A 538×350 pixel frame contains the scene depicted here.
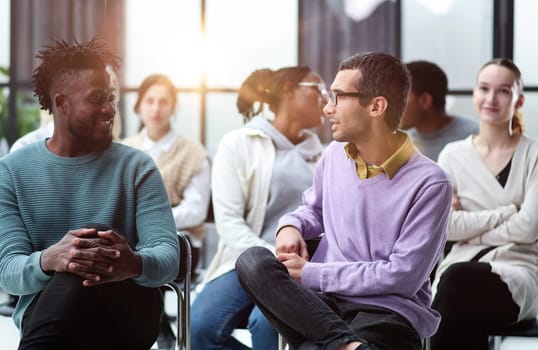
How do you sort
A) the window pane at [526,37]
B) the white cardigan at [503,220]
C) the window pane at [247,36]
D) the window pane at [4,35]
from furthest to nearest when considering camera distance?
the window pane at [4,35] < the window pane at [247,36] < the window pane at [526,37] < the white cardigan at [503,220]

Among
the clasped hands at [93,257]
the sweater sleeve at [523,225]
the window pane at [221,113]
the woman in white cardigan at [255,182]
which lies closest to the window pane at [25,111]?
the window pane at [221,113]

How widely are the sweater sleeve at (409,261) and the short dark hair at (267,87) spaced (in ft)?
3.92

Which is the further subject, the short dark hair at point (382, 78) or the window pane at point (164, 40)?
the window pane at point (164, 40)

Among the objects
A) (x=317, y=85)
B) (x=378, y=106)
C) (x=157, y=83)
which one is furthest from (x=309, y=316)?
(x=157, y=83)

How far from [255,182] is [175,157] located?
42.1 inches

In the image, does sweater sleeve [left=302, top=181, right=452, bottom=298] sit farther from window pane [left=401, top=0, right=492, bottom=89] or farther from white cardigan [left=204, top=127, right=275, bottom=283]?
window pane [left=401, top=0, right=492, bottom=89]

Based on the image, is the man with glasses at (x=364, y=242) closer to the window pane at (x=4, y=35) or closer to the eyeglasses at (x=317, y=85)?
the eyeglasses at (x=317, y=85)

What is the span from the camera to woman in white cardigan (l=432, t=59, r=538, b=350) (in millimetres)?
2850

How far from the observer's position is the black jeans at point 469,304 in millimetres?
2814

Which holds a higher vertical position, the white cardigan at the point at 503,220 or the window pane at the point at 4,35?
the window pane at the point at 4,35

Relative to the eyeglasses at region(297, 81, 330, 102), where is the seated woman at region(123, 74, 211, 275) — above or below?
below

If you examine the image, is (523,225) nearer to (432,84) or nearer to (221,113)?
(432,84)

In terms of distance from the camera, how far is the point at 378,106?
2.29 m

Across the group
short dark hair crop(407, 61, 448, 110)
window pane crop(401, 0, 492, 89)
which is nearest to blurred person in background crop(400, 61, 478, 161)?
short dark hair crop(407, 61, 448, 110)
